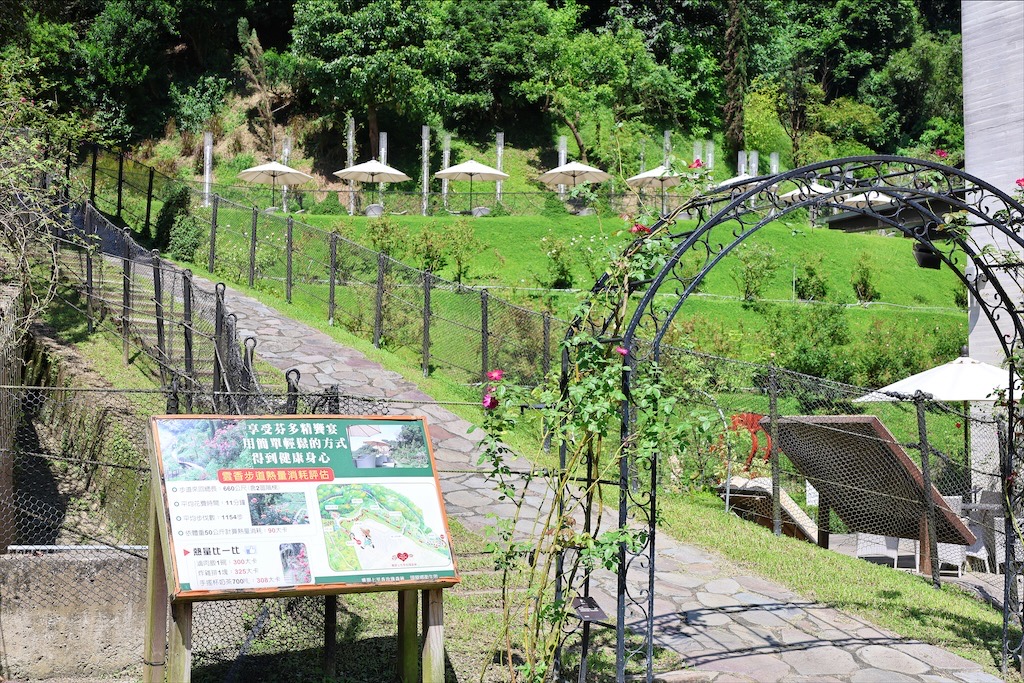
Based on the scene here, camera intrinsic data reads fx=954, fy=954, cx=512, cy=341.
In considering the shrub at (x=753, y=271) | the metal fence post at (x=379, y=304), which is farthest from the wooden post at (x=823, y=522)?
the shrub at (x=753, y=271)

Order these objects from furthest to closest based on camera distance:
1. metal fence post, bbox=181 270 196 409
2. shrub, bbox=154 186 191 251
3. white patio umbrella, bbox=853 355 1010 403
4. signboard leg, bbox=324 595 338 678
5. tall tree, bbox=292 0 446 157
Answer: tall tree, bbox=292 0 446 157
shrub, bbox=154 186 191 251
white patio umbrella, bbox=853 355 1010 403
metal fence post, bbox=181 270 196 409
signboard leg, bbox=324 595 338 678

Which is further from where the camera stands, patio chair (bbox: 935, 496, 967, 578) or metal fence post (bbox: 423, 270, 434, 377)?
metal fence post (bbox: 423, 270, 434, 377)

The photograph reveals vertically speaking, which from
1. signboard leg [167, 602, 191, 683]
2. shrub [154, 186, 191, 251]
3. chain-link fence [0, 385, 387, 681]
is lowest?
chain-link fence [0, 385, 387, 681]

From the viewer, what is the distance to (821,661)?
5895 mm

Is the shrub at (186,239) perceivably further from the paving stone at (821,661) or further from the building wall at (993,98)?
the paving stone at (821,661)

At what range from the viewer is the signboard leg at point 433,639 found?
442 cm

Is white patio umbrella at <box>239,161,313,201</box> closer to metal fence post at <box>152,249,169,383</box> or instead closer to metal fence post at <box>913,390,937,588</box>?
metal fence post at <box>152,249,169,383</box>

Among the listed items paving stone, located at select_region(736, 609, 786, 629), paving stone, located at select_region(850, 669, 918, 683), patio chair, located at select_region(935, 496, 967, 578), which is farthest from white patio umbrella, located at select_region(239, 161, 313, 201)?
paving stone, located at select_region(850, 669, 918, 683)

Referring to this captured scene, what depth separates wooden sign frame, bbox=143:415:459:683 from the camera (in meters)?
3.99

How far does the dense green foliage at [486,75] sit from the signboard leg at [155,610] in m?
25.7

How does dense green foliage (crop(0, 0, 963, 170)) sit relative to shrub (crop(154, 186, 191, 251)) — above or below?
above

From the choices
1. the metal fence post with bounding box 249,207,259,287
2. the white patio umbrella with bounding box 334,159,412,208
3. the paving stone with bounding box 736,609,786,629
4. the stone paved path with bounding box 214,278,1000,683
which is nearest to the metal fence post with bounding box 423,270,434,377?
the stone paved path with bounding box 214,278,1000,683

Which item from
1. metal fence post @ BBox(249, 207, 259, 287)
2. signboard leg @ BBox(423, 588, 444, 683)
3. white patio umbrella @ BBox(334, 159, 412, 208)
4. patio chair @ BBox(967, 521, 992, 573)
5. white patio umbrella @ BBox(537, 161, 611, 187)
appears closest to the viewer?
signboard leg @ BBox(423, 588, 444, 683)

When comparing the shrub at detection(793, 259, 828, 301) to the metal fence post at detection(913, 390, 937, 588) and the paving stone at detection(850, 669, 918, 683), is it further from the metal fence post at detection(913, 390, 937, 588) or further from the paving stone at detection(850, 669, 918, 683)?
the paving stone at detection(850, 669, 918, 683)
